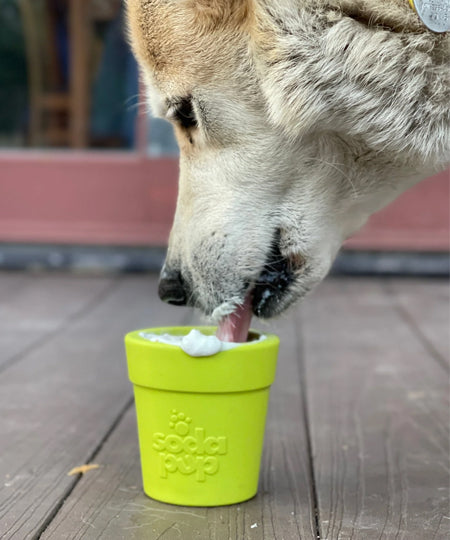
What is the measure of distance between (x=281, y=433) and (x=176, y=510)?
531 mm

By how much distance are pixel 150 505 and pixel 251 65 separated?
851 mm

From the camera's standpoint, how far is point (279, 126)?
1.59 meters

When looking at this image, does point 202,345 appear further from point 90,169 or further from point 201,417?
point 90,169

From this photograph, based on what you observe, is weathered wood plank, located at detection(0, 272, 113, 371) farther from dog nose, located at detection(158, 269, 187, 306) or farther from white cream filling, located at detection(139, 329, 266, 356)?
white cream filling, located at detection(139, 329, 266, 356)

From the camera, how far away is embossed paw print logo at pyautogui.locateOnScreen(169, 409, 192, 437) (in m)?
A: 1.48

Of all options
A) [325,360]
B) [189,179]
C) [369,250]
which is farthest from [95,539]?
[369,250]

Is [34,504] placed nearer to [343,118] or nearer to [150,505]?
[150,505]

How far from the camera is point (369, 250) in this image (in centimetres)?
468

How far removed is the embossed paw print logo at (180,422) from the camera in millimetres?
1481

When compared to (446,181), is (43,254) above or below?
below

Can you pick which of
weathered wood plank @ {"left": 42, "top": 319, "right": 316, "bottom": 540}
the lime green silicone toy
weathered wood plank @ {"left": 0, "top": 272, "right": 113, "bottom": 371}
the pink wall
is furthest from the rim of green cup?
the pink wall

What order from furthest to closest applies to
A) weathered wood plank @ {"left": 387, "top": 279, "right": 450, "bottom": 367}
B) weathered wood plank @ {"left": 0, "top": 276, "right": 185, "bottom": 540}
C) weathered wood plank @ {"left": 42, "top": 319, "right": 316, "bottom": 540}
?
weathered wood plank @ {"left": 387, "top": 279, "right": 450, "bottom": 367} < weathered wood plank @ {"left": 0, "top": 276, "right": 185, "bottom": 540} < weathered wood plank @ {"left": 42, "top": 319, "right": 316, "bottom": 540}

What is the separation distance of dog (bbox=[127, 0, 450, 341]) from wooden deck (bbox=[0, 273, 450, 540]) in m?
0.20

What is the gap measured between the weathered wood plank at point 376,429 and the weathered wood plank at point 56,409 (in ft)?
1.72
